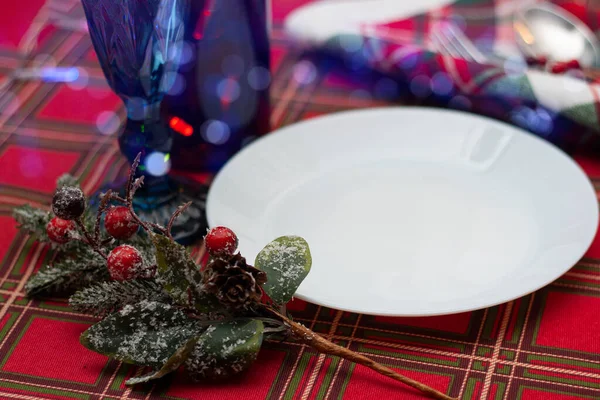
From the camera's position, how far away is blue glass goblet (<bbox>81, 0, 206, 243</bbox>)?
1.98ft

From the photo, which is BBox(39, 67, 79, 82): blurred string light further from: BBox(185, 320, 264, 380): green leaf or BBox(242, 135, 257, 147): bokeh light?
BBox(185, 320, 264, 380): green leaf

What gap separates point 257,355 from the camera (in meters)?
0.55

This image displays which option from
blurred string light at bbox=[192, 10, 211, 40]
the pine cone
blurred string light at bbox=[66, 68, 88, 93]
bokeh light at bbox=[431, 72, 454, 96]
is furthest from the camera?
blurred string light at bbox=[66, 68, 88, 93]

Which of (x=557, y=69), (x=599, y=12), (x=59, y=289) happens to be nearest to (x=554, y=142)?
(x=557, y=69)

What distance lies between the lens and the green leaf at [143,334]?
0.52 m

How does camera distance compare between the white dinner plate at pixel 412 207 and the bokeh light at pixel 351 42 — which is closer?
the white dinner plate at pixel 412 207

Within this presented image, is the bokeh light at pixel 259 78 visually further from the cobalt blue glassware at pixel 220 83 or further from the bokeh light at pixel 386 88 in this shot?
the bokeh light at pixel 386 88

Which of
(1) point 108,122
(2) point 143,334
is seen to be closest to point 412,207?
(2) point 143,334

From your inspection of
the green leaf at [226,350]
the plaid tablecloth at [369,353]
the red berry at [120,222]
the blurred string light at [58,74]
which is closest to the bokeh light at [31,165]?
the plaid tablecloth at [369,353]

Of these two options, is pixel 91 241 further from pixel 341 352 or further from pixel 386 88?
pixel 386 88

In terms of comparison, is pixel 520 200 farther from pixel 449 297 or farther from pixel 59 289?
pixel 59 289

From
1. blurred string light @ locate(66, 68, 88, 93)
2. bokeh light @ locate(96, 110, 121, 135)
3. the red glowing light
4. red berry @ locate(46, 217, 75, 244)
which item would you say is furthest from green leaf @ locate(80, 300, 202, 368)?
blurred string light @ locate(66, 68, 88, 93)

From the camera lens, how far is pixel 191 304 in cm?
53

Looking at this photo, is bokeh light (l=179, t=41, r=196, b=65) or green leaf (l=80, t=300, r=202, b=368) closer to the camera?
green leaf (l=80, t=300, r=202, b=368)
